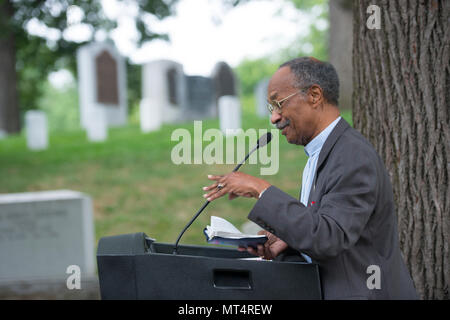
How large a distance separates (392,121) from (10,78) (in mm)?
17550

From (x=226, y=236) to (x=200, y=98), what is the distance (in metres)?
16.7

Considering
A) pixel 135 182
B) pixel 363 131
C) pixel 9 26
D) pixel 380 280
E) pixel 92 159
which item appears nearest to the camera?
pixel 380 280

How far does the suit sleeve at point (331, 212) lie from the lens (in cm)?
182

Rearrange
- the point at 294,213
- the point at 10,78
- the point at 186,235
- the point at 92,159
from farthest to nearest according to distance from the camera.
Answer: the point at 10,78, the point at 92,159, the point at 186,235, the point at 294,213

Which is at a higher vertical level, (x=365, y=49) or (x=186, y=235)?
(x=365, y=49)

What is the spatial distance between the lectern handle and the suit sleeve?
0.21 metres

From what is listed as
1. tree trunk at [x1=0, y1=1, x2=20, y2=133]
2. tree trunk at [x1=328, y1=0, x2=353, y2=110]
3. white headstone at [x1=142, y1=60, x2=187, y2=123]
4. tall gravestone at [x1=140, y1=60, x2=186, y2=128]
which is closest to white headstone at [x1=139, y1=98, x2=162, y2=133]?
tall gravestone at [x1=140, y1=60, x2=186, y2=128]

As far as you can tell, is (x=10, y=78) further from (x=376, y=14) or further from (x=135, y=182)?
(x=376, y=14)

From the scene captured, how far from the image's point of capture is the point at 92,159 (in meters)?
11.1

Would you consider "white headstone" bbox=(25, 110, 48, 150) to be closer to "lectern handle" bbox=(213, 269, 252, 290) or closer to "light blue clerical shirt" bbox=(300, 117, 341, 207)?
"light blue clerical shirt" bbox=(300, 117, 341, 207)

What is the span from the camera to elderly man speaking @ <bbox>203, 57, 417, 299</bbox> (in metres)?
1.85

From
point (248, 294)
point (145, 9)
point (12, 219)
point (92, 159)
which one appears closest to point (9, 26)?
point (145, 9)

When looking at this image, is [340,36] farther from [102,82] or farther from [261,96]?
[102,82]

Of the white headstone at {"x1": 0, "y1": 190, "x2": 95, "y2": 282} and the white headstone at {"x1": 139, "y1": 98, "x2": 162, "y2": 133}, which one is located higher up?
the white headstone at {"x1": 139, "y1": 98, "x2": 162, "y2": 133}
